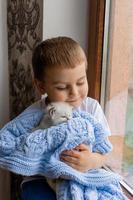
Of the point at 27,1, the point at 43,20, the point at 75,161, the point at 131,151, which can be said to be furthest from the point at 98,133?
the point at 27,1

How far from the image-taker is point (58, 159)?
41.7 inches

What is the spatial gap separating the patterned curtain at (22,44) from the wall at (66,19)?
1.6 inches

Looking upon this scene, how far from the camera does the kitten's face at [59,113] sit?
3.46 feet

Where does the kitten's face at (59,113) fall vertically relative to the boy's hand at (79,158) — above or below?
above

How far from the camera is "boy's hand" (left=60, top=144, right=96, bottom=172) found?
1.07 meters

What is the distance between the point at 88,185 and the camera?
3.36ft

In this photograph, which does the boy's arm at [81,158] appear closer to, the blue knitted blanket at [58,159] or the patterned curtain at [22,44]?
the blue knitted blanket at [58,159]

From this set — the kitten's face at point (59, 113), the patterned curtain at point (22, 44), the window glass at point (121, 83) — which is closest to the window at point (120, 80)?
the window glass at point (121, 83)

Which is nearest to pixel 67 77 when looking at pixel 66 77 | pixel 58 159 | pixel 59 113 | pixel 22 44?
pixel 66 77

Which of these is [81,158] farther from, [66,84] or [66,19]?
[66,19]

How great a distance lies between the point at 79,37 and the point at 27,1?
24 cm

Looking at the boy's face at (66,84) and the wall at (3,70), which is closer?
the boy's face at (66,84)

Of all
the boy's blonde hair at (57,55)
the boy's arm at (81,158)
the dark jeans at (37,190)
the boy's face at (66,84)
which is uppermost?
the boy's blonde hair at (57,55)

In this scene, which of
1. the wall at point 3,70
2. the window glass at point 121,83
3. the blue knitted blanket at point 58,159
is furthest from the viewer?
the wall at point 3,70
